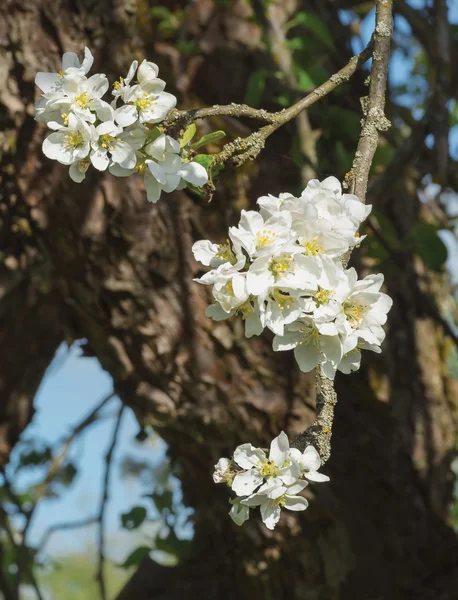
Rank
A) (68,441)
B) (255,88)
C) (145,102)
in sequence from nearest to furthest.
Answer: (145,102) < (255,88) < (68,441)

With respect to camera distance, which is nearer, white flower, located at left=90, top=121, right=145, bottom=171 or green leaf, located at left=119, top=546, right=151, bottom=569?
white flower, located at left=90, top=121, right=145, bottom=171

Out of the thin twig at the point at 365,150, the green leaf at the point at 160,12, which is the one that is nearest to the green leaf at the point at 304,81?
the green leaf at the point at 160,12

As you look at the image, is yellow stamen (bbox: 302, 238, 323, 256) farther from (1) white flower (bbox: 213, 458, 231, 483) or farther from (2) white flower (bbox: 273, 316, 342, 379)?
(1) white flower (bbox: 213, 458, 231, 483)

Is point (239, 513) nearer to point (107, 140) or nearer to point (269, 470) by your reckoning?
point (269, 470)

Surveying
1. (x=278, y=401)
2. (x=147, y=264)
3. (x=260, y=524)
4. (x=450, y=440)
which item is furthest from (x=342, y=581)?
(x=147, y=264)

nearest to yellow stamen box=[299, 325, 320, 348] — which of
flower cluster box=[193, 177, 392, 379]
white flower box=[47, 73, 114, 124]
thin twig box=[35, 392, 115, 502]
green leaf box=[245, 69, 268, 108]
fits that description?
flower cluster box=[193, 177, 392, 379]

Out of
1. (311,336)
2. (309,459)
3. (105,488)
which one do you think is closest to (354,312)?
(311,336)
